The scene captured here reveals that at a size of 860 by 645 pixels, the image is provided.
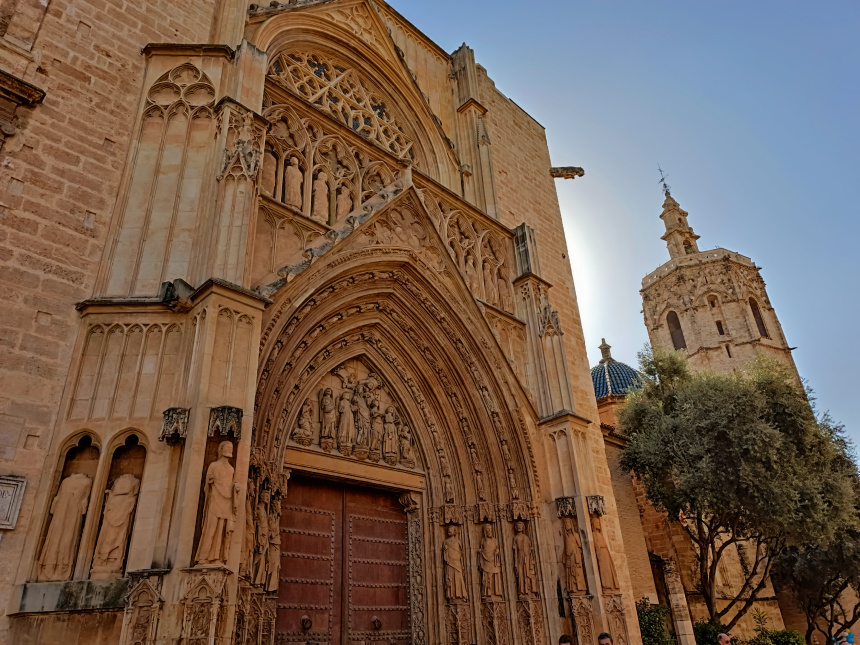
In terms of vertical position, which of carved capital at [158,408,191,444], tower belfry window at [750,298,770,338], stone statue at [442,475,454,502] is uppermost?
tower belfry window at [750,298,770,338]

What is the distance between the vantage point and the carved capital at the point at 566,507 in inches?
334

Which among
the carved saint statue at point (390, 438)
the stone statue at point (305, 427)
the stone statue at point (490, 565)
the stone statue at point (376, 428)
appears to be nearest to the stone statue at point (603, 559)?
the stone statue at point (490, 565)

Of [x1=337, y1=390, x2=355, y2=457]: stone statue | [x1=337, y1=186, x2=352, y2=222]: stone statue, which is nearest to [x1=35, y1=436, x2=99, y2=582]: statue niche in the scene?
[x1=337, y1=390, x2=355, y2=457]: stone statue

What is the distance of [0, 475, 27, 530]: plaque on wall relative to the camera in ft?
15.4

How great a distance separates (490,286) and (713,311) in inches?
1117

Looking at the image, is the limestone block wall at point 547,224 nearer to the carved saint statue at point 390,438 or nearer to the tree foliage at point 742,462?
the carved saint statue at point 390,438

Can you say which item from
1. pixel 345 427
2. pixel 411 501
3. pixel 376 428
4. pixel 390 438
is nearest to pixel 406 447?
pixel 390 438

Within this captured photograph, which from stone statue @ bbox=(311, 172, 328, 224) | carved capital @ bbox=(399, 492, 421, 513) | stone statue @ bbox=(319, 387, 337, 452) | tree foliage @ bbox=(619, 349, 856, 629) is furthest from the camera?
tree foliage @ bbox=(619, 349, 856, 629)

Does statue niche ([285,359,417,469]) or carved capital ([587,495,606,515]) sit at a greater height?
statue niche ([285,359,417,469])

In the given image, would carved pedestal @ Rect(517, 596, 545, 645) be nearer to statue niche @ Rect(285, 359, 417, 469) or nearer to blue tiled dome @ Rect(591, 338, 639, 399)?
statue niche @ Rect(285, 359, 417, 469)

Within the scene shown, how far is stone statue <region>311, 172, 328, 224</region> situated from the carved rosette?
6.09 metres

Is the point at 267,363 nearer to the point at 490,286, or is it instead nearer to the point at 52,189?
the point at 52,189

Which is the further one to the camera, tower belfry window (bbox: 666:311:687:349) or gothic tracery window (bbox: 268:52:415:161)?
tower belfry window (bbox: 666:311:687:349)

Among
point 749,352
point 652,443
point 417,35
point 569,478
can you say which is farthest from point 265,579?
point 749,352
